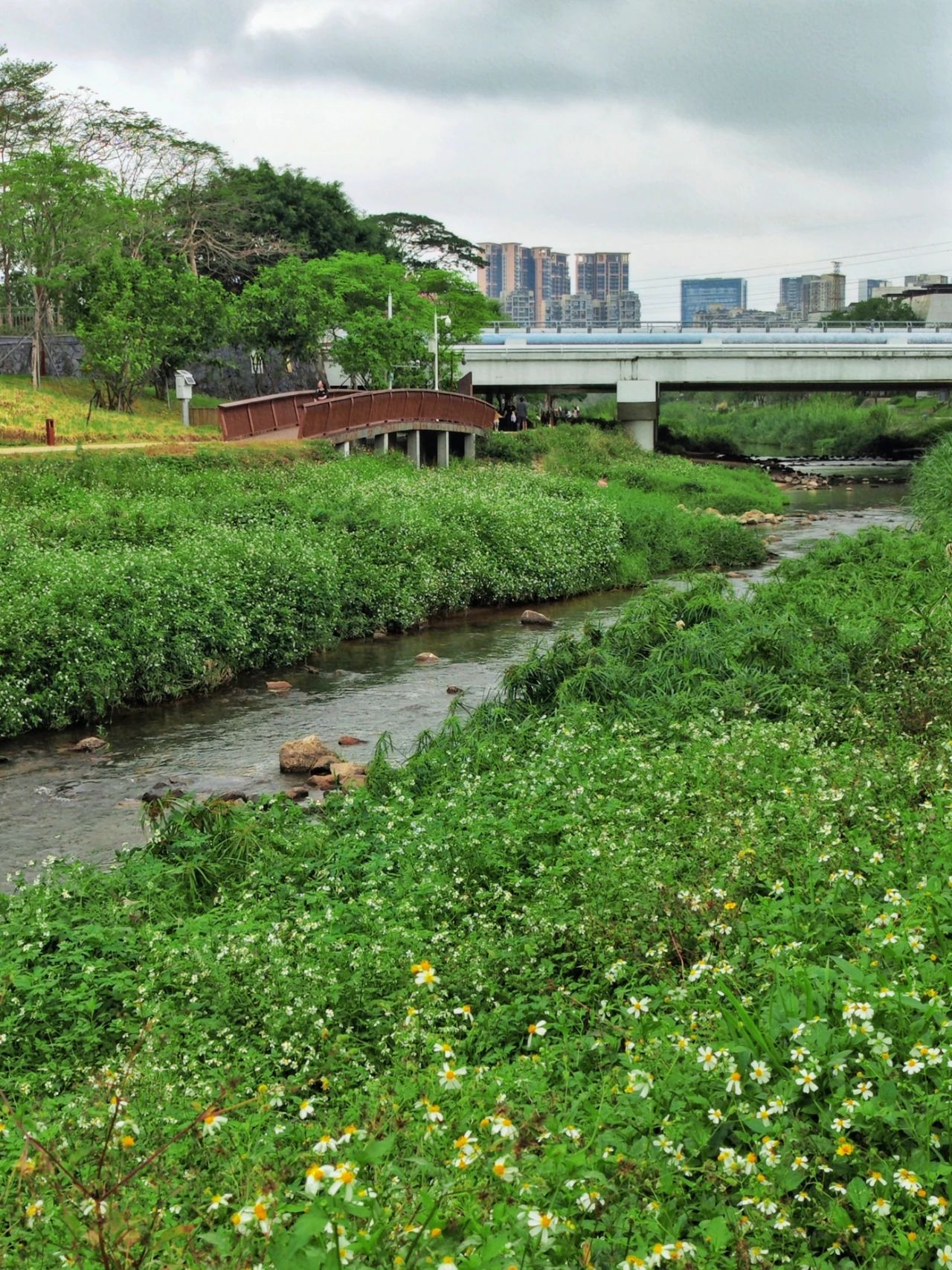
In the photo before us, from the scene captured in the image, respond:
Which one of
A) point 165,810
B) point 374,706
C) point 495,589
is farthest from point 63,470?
point 165,810

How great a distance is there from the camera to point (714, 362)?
53031 millimetres

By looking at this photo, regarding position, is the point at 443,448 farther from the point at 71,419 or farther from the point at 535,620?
the point at 535,620

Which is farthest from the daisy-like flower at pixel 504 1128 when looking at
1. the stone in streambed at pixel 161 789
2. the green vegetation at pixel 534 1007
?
the stone in streambed at pixel 161 789

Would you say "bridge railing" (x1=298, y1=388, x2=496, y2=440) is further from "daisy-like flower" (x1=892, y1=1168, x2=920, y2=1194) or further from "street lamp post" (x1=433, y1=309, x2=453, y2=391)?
"daisy-like flower" (x1=892, y1=1168, x2=920, y2=1194)

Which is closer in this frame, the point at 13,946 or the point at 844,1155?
the point at 844,1155

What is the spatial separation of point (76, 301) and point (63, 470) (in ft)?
58.9

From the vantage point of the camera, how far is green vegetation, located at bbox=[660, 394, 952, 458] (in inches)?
2645

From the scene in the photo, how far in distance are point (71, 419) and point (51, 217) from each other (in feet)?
26.2

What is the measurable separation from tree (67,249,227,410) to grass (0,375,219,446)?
1.19m

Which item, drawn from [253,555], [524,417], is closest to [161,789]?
[253,555]

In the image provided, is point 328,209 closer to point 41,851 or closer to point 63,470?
point 63,470

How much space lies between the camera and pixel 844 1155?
4.37 meters

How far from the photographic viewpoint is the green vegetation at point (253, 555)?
56.1 feet

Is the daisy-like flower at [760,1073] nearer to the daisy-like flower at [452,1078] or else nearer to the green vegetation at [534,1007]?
the green vegetation at [534,1007]
